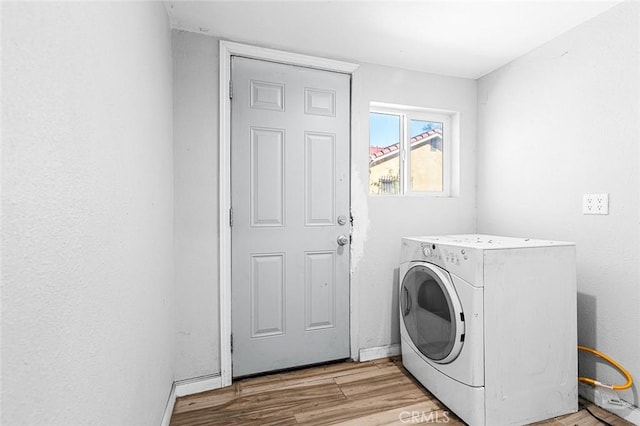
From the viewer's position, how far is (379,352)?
2309 mm

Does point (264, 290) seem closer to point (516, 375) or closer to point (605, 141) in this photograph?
point (516, 375)

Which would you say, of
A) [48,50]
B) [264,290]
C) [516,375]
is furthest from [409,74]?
[48,50]

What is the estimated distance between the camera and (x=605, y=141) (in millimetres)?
1690

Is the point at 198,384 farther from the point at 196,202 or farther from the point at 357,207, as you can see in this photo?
the point at 357,207

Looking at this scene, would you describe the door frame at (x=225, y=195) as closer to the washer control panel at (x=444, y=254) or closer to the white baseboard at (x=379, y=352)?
the white baseboard at (x=379, y=352)

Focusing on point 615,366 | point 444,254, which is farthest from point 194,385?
point 615,366

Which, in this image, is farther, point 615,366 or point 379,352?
point 379,352

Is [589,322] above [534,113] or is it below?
below

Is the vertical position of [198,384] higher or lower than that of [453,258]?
lower

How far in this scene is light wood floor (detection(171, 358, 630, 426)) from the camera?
1604 millimetres

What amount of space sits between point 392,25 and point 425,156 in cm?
112

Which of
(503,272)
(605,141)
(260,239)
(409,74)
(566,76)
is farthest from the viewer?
(409,74)

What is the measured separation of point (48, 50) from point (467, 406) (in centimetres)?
206

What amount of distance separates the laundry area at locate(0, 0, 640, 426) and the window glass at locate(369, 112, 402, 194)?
0.8 inches
